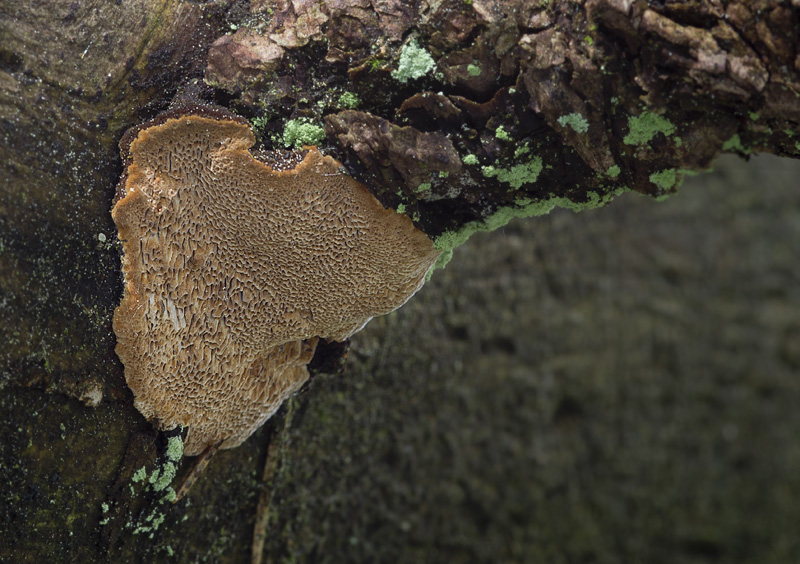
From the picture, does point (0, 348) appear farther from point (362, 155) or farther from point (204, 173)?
point (362, 155)

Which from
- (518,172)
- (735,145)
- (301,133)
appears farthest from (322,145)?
(735,145)

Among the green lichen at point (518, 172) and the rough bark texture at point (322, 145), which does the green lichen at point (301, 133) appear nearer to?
the rough bark texture at point (322, 145)

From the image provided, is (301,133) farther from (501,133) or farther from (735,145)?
(735,145)

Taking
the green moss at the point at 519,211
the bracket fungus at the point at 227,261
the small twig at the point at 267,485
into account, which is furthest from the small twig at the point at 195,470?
the green moss at the point at 519,211

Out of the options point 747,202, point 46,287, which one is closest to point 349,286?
point 46,287

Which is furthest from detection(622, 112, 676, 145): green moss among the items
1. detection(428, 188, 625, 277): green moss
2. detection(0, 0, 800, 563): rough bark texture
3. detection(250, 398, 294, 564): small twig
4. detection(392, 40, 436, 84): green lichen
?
detection(250, 398, 294, 564): small twig

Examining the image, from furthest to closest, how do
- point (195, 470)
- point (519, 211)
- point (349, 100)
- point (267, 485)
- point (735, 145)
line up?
point (267, 485) < point (195, 470) < point (519, 211) < point (349, 100) < point (735, 145)
